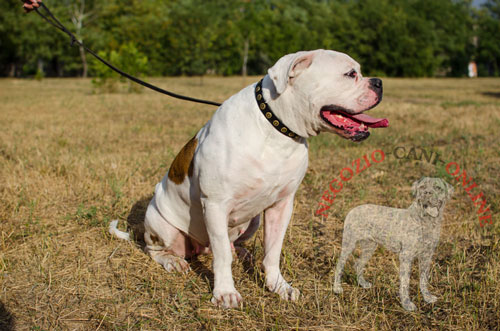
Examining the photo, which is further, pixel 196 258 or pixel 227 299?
pixel 196 258

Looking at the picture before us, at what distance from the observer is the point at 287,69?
234cm

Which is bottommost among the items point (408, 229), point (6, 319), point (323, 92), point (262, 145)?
point (6, 319)

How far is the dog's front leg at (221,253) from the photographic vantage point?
8.37 feet

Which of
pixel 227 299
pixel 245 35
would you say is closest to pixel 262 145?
pixel 227 299

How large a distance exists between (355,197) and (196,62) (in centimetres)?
2314

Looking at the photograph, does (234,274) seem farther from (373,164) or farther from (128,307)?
(373,164)

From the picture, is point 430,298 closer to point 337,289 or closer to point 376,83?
point 337,289

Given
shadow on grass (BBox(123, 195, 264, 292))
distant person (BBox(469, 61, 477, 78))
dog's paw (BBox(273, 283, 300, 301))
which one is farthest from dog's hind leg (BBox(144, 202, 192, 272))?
distant person (BBox(469, 61, 477, 78))

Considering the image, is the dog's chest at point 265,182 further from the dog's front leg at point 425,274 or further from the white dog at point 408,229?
the dog's front leg at point 425,274

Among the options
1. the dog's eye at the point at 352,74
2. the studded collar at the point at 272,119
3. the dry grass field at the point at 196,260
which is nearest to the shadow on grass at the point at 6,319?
the dry grass field at the point at 196,260

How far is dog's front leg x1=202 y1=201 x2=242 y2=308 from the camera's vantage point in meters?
2.55

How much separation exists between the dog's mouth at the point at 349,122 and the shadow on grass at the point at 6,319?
6.68ft

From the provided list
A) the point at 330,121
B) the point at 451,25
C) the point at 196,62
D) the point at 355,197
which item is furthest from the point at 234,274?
the point at 451,25

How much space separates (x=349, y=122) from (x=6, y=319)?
221 centimetres
